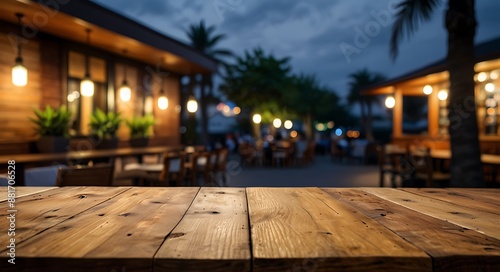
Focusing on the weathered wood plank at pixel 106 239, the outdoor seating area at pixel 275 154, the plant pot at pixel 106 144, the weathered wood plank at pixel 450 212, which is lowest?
the outdoor seating area at pixel 275 154

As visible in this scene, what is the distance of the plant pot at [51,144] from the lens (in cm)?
638

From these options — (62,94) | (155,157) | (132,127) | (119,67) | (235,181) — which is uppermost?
(119,67)

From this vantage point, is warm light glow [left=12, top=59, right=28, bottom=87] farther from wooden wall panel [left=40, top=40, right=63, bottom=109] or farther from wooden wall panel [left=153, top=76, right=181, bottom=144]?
wooden wall panel [left=153, top=76, right=181, bottom=144]

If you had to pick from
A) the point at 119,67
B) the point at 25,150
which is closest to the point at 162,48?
the point at 119,67

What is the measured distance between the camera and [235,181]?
974 centimetres

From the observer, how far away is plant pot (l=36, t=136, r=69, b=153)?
6.38 metres

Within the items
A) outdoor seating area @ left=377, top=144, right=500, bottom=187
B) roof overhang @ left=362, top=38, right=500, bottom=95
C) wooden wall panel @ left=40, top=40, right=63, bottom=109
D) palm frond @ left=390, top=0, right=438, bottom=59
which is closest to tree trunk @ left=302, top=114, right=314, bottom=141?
roof overhang @ left=362, top=38, right=500, bottom=95

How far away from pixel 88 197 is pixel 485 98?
11.8 m

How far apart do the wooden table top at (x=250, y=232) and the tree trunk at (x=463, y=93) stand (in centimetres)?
381

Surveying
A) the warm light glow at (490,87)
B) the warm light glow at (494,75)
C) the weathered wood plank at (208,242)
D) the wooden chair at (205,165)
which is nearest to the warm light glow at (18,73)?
the wooden chair at (205,165)

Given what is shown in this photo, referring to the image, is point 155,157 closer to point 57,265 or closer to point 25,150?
point 25,150

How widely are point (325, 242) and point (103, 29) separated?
6490mm

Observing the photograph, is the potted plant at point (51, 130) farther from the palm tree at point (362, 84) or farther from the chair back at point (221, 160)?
the palm tree at point (362, 84)

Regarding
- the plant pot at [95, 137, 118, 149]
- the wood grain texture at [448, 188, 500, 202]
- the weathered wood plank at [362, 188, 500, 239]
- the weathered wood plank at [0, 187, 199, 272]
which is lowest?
the wood grain texture at [448, 188, 500, 202]
